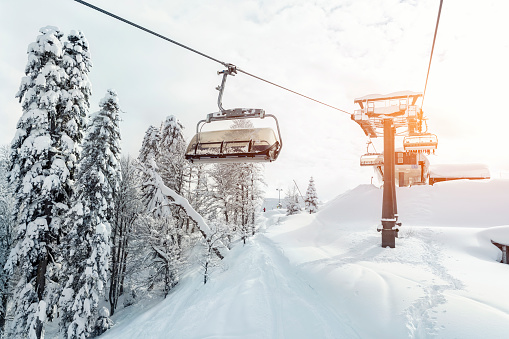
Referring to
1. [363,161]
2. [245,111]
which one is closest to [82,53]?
[245,111]

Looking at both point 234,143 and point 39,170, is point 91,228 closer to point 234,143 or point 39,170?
point 39,170

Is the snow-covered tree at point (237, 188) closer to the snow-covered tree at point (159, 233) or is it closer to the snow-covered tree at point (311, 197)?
the snow-covered tree at point (159, 233)

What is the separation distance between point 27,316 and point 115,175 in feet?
26.8

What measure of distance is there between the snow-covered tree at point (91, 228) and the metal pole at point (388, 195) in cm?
1605

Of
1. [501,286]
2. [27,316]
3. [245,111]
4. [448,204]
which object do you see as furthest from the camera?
[448,204]

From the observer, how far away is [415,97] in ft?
51.8

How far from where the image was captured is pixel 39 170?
13.6 m

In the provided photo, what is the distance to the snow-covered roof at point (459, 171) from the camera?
1714 inches

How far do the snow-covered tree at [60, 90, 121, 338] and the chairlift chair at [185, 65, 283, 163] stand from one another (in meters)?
10.9

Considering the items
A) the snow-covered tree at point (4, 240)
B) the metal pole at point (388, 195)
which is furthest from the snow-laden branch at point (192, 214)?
the metal pole at point (388, 195)

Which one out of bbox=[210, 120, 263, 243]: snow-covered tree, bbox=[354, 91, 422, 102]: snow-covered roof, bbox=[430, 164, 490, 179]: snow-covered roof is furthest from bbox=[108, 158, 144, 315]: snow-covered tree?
bbox=[430, 164, 490, 179]: snow-covered roof

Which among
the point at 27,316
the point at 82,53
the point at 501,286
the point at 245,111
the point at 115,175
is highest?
the point at 82,53

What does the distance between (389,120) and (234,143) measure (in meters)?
12.4

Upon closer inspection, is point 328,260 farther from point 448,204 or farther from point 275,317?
point 448,204
